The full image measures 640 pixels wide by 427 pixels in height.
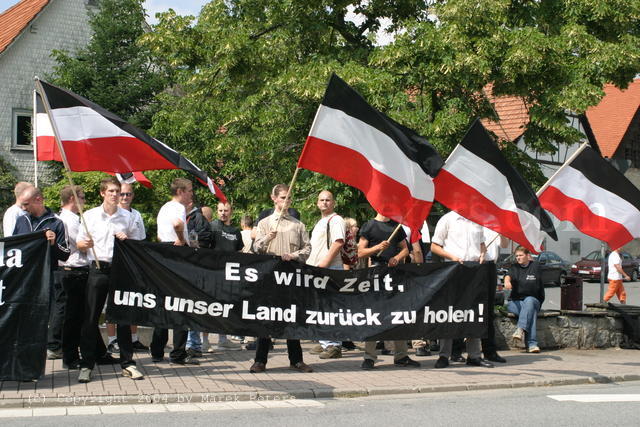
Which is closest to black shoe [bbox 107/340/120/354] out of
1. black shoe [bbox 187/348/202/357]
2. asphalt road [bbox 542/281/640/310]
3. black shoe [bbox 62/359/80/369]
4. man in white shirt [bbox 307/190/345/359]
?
black shoe [bbox 187/348/202/357]

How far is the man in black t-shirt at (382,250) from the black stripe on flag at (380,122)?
3.34 feet

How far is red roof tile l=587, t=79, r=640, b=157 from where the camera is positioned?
165 feet

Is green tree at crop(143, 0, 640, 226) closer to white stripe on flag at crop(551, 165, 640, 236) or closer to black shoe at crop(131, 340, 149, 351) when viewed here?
white stripe on flag at crop(551, 165, 640, 236)

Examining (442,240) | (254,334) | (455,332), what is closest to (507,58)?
(442,240)

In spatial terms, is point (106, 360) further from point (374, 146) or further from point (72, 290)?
point (374, 146)

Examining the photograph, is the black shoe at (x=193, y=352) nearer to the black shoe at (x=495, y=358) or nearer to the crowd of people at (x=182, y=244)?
the crowd of people at (x=182, y=244)

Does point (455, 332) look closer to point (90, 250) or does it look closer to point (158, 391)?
point (158, 391)

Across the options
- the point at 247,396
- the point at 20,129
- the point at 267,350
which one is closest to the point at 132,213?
the point at 267,350

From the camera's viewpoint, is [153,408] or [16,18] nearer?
[153,408]

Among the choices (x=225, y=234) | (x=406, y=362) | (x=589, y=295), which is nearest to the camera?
(x=406, y=362)

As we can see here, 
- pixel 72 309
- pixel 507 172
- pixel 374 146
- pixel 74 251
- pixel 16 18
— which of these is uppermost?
pixel 16 18

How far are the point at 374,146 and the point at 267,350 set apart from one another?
247 centimetres

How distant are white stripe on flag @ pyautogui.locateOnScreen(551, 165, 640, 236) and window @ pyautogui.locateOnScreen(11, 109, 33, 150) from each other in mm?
24246

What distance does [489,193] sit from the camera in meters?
9.27
